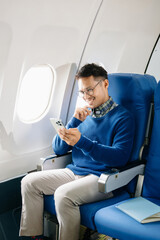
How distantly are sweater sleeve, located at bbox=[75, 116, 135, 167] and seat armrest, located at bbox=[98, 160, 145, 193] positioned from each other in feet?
0.22

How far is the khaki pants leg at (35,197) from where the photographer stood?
2.32 m

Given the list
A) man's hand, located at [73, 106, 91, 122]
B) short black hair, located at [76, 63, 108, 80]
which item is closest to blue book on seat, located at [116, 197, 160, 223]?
man's hand, located at [73, 106, 91, 122]

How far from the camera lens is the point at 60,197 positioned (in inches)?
85.2

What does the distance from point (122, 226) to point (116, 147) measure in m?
0.60

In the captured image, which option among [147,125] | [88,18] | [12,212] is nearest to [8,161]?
[12,212]

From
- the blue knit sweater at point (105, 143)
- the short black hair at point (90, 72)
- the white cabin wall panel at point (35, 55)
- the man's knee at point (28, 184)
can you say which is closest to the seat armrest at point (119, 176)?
the blue knit sweater at point (105, 143)

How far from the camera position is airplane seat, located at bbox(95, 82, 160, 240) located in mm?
1858

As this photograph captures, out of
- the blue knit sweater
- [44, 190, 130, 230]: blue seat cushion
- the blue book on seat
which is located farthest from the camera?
the blue knit sweater

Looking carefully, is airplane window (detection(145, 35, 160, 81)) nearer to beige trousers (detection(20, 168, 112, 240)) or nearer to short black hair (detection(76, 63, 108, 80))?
short black hair (detection(76, 63, 108, 80))

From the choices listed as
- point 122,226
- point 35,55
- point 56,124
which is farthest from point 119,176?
point 35,55

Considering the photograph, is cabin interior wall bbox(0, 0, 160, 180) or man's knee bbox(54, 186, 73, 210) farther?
cabin interior wall bbox(0, 0, 160, 180)

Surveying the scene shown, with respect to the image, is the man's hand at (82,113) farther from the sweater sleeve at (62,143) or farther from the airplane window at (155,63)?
the airplane window at (155,63)

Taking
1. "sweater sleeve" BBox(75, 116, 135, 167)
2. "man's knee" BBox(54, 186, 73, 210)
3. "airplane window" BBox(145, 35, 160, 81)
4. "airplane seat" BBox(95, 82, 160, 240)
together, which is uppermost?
"airplane window" BBox(145, 35, 160, 81)

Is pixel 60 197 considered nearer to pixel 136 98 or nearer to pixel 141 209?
pixel 141 209
